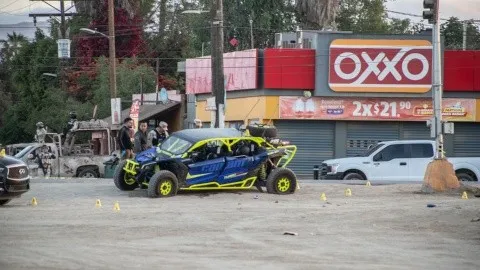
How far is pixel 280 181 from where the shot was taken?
86.9 feet

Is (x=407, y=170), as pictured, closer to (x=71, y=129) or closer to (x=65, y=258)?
(x=71, y=129)

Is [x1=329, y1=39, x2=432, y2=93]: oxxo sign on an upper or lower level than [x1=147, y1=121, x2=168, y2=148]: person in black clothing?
upper

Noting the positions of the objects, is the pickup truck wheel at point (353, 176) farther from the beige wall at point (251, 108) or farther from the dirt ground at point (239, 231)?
the beige wall at point (251, 108)

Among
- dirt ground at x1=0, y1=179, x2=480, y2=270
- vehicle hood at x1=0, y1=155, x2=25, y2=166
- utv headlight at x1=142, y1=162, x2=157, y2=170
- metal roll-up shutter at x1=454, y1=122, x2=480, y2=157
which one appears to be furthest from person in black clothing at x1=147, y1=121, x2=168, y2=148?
metal roll-up shutter at x1=454, y1=122, x2=480, y2=157

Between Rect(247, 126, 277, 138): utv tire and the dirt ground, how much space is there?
1.45m

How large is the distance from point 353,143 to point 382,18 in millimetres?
32434

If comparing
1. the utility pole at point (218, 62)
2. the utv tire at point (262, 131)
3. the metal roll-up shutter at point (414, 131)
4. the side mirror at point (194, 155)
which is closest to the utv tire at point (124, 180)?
the side mirror at point (194, 155)

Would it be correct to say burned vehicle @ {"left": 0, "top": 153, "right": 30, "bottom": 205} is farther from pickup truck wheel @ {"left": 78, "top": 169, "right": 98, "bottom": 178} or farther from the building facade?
the building facade

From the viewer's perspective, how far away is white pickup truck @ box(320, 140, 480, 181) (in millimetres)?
34531

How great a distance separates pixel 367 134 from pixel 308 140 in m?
2.53

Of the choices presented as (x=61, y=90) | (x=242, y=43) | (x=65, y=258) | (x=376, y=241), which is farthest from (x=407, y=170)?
(x=61, y=90)

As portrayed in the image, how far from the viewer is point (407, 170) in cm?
3459

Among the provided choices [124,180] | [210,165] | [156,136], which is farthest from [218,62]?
[210,165]

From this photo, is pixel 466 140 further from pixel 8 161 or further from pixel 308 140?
pixel 8 161
